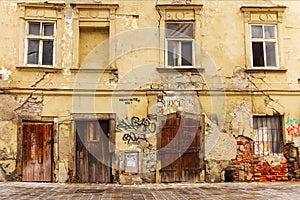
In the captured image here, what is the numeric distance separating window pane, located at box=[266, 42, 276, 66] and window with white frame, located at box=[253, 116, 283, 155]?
1825mm

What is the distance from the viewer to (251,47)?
11.7 m

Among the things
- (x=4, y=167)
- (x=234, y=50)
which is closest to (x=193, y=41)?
(x=234, y=50)

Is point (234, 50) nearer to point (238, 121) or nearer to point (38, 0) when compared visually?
point (238, 121)

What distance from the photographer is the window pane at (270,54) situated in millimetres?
11766

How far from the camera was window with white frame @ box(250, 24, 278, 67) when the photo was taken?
11742 mm

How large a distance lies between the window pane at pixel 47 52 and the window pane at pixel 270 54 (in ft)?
23.3

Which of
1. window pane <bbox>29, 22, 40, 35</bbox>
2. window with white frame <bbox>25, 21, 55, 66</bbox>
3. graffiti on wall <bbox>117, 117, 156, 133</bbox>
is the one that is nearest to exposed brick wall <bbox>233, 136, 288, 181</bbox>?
graffiti on wall <bbox>117, 117, 156, 133</bbox>

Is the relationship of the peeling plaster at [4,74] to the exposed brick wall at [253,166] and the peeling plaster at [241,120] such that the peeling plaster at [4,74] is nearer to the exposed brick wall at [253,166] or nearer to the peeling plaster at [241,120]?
the peeling plaster at [241,120]

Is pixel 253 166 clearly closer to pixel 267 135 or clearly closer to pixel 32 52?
pixel 267 135

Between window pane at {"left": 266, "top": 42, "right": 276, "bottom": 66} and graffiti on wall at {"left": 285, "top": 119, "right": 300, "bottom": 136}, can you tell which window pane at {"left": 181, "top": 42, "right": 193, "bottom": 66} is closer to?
window pane at {"left": 266, "top": 42, "right": 276, "bottom": 66}

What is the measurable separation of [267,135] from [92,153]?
565 centimetres

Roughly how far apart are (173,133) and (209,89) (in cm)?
184

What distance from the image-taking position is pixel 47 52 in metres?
11.4

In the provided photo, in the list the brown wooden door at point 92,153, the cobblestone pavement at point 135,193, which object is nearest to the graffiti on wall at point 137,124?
the brown wooden door at point 92,153
